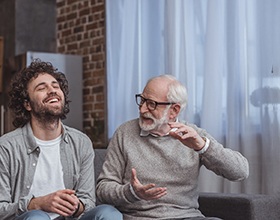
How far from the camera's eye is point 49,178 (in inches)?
107

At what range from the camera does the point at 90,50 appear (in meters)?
5.71

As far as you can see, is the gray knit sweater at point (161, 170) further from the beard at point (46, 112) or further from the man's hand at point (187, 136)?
the beard at point (46, 112)

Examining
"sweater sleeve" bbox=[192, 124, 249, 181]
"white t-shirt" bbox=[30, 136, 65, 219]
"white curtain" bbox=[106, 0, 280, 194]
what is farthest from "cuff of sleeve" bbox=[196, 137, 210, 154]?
"white curtain" bbox=[106, 0, 280, 194]

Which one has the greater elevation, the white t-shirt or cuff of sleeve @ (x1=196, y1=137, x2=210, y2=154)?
cuff of sleeve @ (x1=196, y1=137, x2=210, y2=154)

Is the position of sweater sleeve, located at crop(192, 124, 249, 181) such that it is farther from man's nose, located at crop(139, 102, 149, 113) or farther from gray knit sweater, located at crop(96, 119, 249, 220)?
man's nose, located at crop(139, 102, 149, 113)

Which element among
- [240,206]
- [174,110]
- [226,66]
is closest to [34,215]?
[174,110]

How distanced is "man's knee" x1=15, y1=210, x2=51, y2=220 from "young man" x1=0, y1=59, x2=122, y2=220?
2 centimetres

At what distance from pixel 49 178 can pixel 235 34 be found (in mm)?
1921

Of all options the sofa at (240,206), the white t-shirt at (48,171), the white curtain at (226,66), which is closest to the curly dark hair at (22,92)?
the white t-shirt at (48,171)

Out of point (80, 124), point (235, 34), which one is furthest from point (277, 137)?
point (80, 124)

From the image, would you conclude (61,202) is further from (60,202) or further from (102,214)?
(102,214)

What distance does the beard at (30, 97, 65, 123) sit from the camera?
2.73m

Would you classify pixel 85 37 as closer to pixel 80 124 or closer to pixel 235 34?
pixel 80 124

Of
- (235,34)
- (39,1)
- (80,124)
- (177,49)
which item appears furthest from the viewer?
(39,1)
